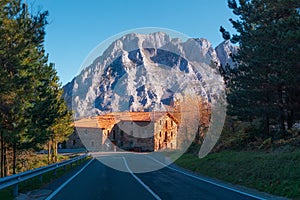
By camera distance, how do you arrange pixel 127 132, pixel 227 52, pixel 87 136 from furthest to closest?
pixel 127 132 < pixel 87 136 < pixel 227 52

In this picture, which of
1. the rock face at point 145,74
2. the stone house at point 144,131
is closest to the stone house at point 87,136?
the rock face at point 145,74

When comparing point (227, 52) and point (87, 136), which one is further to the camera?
point (87, 136)

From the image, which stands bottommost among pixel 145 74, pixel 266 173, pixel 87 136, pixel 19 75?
pixel 266 173

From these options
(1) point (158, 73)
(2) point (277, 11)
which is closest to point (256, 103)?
(2) point (277, 11)

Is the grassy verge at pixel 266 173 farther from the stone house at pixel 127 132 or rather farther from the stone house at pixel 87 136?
the stone house at pixel 87 136

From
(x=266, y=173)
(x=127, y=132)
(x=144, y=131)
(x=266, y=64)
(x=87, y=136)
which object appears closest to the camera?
(x=266, y=173)

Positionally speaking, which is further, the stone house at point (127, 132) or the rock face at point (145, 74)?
the stone house at point (127, 132)

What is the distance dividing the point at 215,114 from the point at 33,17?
2160 cm

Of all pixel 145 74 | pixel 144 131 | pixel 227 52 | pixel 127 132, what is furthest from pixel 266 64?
pixel 127 132

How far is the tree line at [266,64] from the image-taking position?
16.8m

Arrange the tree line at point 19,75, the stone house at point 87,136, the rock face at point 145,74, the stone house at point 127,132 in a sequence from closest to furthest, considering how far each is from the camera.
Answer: the tree line at point 19,75 < the rock face at point 145,74 < the stone house at point 127,132 < the stone house at point 87,136

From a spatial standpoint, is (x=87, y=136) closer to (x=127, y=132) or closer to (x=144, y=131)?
(x=127, y=132)

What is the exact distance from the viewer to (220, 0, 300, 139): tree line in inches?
661

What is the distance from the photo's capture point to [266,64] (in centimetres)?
1970
